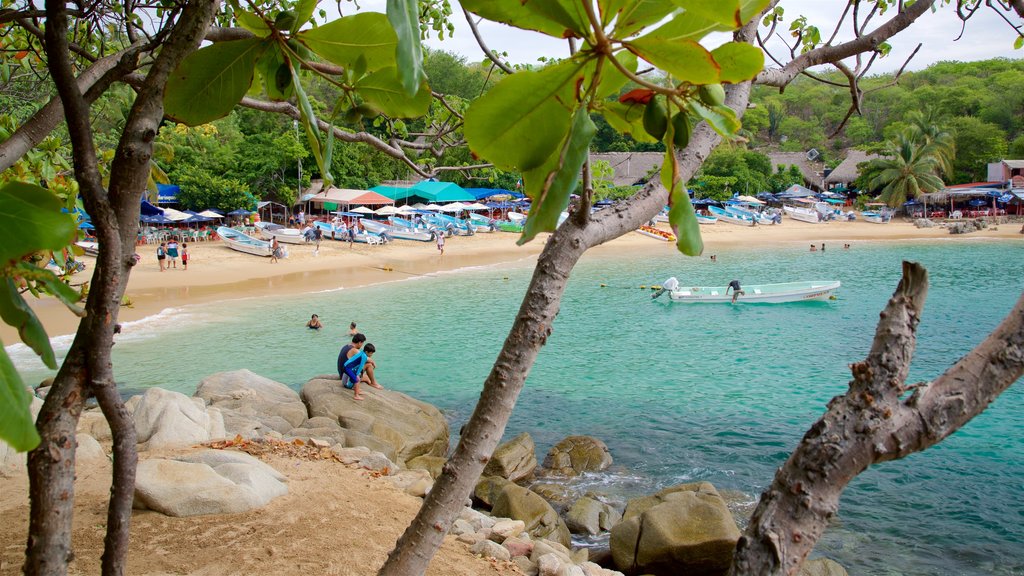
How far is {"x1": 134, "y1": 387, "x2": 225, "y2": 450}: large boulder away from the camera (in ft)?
25.0

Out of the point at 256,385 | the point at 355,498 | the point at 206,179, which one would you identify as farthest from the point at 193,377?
the point at 206,179

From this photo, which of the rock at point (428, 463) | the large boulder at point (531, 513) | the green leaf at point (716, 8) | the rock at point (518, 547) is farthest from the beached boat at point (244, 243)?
the green leaf at point (716, 8)

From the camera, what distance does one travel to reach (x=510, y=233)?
39.9 metres

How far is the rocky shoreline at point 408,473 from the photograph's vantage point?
6.02 m

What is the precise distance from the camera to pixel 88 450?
6773 mm

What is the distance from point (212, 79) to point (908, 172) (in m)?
53.0

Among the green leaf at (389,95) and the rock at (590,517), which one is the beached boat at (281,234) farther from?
the green leaf at (389,95)

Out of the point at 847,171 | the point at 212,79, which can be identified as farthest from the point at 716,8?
the point at 847,171

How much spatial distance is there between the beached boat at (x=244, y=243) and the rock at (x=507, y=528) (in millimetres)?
23967

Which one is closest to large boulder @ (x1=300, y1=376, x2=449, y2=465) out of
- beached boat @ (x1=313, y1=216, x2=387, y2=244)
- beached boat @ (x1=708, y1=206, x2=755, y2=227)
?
beached boat @ (x1=313, y1=216, x2=387, y2=244)

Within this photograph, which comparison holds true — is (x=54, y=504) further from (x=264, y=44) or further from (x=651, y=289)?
(x=651, y=289)

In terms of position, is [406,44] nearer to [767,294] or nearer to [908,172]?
[767,294]

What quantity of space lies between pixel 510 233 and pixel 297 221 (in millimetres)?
10849

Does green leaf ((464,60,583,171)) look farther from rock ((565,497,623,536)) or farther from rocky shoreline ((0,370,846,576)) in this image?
A: rock ((565,497,623,536))
